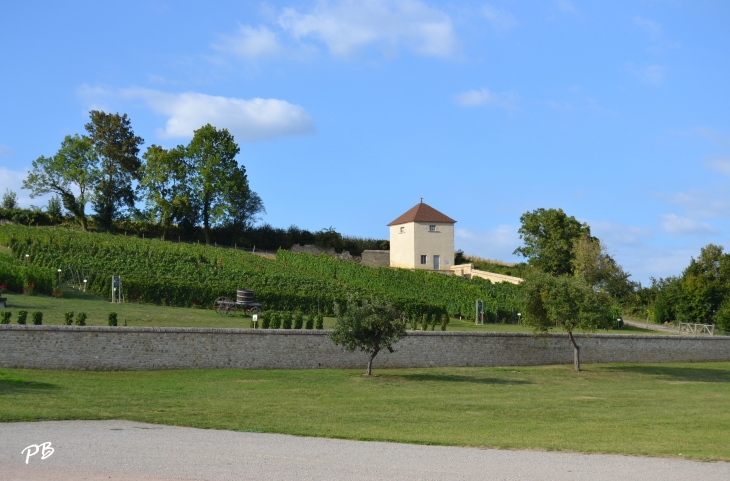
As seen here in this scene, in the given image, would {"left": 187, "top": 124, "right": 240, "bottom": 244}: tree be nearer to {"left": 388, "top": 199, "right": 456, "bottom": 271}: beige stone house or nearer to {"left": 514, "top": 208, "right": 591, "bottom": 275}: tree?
{"left": 388, "top": 199, "right": 456, "bottom": 271}: beige stone house

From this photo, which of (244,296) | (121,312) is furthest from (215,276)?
(121,312)

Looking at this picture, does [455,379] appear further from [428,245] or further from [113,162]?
[113,162]

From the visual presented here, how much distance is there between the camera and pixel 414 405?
20406mm

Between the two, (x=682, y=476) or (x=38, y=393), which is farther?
(x=38, y=393)

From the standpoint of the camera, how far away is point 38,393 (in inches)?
750

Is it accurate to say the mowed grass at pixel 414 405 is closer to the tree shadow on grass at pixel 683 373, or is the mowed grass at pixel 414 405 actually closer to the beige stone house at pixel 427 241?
the tree shadow on grass at pixel 683 373

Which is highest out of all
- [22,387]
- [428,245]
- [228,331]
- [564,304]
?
[428,245]

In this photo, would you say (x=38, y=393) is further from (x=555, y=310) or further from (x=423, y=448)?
(x=555, y=310)

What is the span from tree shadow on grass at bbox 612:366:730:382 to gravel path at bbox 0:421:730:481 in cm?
2230

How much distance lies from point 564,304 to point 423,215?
1585 inches

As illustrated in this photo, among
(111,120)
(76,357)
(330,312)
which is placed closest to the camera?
(76,357)

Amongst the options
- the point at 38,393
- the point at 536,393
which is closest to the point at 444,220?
the point at 536,393

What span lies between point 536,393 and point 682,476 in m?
14.1

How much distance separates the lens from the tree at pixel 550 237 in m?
70.8
